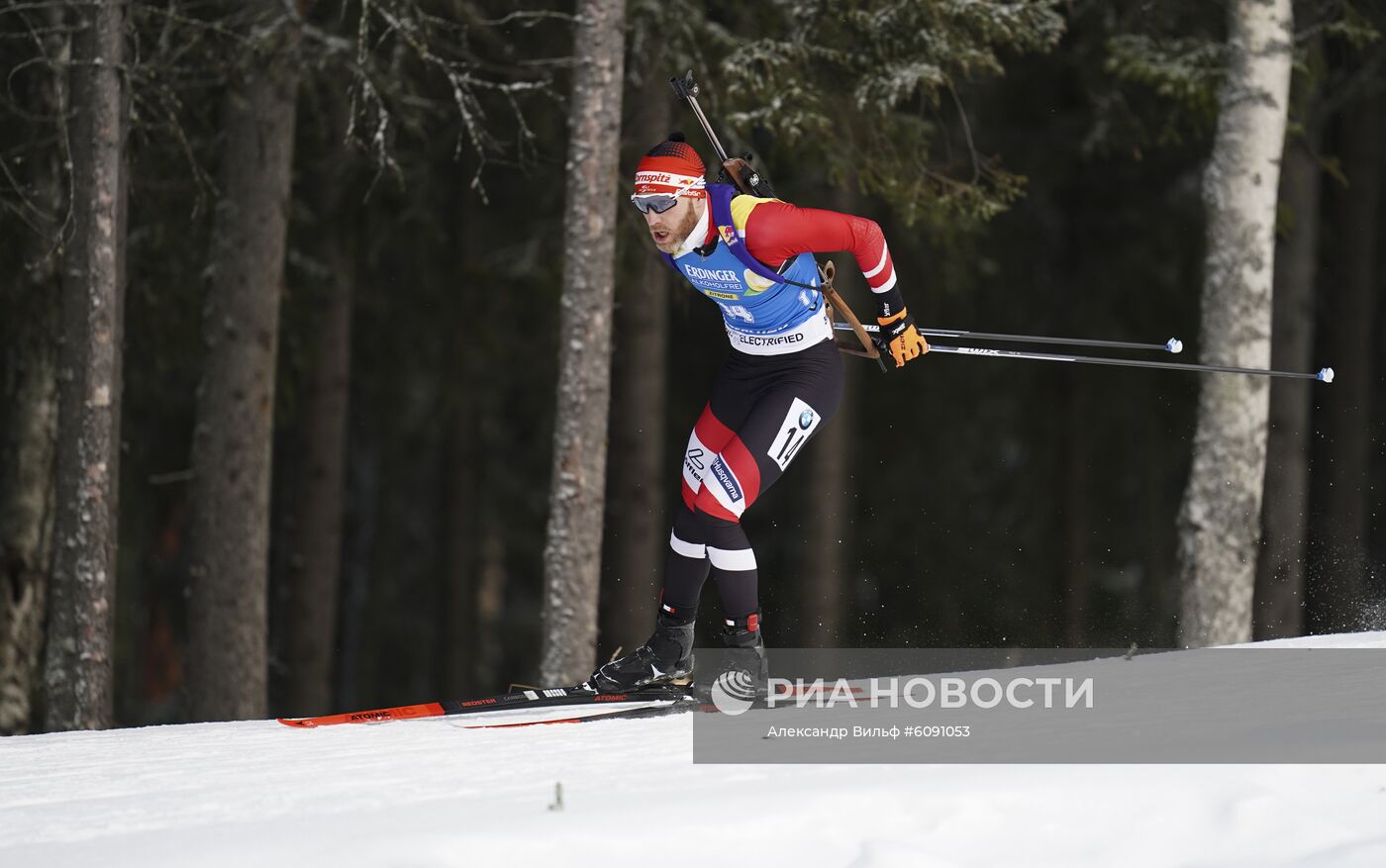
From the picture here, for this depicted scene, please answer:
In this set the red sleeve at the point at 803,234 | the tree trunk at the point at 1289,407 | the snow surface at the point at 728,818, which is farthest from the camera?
the tree trunk at the point at 1289,407

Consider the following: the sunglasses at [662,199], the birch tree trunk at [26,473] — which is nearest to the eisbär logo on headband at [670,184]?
the sunglasses at [662,199]

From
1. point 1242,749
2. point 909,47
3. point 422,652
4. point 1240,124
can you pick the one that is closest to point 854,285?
point 909,47

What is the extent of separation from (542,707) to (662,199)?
2.38 meters

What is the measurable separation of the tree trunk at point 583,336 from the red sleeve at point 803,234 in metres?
2.67

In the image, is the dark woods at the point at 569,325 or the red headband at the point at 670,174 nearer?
the red headband at the point at 670,174

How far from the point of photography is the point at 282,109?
10.2 meters

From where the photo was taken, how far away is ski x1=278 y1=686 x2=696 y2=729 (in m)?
6.55

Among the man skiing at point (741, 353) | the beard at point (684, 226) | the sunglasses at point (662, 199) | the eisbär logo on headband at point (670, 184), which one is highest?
the eisbär logo on headband at point (670, 184)

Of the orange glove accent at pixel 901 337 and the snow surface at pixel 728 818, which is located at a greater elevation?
the orange glove accent at pixel 901 337

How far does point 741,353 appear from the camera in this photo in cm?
676

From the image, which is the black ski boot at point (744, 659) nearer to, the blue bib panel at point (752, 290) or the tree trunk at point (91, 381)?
the blue bib panel at point (752, 290)

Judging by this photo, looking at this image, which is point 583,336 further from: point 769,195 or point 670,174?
point 670,174

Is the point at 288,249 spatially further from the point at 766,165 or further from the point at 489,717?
the point at 489,717

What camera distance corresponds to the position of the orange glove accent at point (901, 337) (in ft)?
21.1
